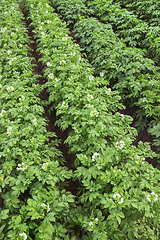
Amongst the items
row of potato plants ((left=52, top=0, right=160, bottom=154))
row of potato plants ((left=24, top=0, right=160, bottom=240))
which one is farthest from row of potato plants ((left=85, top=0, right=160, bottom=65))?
row of potato plants ((left=24, top=0, right=160, bottom=240))

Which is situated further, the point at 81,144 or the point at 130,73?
the point at 130,73

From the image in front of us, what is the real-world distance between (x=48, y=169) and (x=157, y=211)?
1461 mm

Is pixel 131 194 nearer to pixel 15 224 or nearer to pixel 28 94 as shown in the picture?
pixel 15 224

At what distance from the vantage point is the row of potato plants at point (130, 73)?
3805 mm

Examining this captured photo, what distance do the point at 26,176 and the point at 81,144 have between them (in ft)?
3.15

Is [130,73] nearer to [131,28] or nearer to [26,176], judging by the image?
[131,28]

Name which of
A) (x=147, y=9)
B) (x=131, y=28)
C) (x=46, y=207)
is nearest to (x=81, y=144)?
(x=46, y=207)

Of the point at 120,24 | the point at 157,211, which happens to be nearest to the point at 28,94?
the point at 157,211

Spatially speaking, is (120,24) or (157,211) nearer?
(157,211)

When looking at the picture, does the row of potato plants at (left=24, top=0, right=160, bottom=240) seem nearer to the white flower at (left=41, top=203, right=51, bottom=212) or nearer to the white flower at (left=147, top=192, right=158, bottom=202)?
the white flower at (left=147, top=192, right=158, bottom=202)

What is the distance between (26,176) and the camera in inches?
90.7

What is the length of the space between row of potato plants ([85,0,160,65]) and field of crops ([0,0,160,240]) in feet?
0.16

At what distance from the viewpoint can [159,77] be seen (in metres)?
4.08

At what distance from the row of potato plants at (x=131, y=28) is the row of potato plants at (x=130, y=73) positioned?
579 mm
